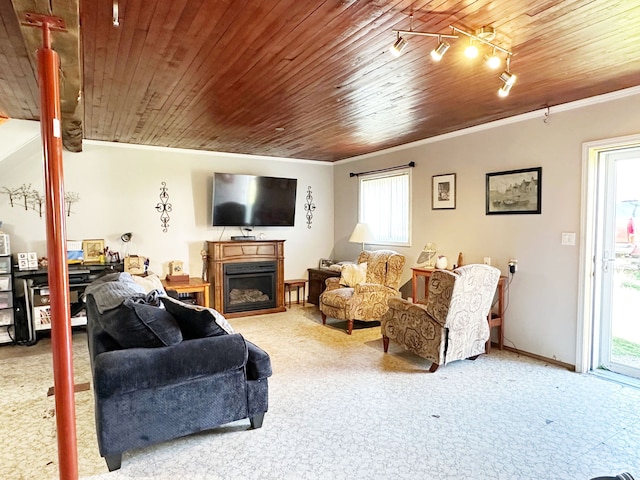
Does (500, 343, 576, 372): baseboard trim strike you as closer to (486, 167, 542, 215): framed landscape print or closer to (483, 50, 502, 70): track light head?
(486, 167, 542, 215): framed landscape print

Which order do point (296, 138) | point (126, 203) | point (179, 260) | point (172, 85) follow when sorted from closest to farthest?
point (172, 85), point (296, 138), point (126, 203), point (179, 260)

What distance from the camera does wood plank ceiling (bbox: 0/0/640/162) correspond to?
204 cm

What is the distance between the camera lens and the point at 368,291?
493 cm

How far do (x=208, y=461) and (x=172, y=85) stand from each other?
8.59ft

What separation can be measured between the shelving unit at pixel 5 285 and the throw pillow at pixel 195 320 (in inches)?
117

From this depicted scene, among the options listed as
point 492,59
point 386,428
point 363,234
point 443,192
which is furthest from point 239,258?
point 492,59

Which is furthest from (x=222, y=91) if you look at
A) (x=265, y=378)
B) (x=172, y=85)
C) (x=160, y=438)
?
(x=160, y=438)

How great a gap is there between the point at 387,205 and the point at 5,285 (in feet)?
15.7

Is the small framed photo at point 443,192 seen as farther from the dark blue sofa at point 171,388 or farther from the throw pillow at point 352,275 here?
the dark blue sofa at point 171,388

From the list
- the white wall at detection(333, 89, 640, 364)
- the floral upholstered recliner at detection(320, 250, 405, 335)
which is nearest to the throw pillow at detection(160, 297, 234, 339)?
the floral upholstered recliner at detection(320, 250, 405, 335)

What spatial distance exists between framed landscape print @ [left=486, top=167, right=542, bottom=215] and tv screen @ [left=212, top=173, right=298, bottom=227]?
3100 millimetres

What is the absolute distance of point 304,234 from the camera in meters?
6.86

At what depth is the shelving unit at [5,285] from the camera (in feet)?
14.2

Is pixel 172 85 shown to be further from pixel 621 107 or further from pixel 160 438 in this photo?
pixel 621 107
